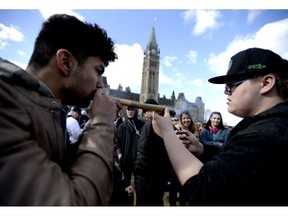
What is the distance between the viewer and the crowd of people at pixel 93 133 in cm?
82

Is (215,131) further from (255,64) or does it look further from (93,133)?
(93,133)

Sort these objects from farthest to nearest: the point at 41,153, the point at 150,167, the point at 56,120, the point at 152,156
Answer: the point at 150,167 < the point at 152,156 < the point at 56,120 < the point at 41,153

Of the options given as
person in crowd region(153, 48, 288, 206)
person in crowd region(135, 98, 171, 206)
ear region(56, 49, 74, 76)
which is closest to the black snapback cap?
person in crowd region(153, 48, 288, 206)

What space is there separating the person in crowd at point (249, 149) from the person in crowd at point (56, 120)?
65cm

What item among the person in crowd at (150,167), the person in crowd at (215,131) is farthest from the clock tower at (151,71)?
the person in crowd at (150,167)

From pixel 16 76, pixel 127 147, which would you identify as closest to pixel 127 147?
pixel 127 147

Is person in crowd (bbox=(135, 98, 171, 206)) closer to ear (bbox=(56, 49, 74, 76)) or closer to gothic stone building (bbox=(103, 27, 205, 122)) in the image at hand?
ear (bbox=(56, 49, 74, 76))

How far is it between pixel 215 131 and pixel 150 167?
10.3 feet

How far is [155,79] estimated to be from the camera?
9894 cm

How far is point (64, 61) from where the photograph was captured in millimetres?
1358

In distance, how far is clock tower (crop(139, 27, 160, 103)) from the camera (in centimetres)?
9349

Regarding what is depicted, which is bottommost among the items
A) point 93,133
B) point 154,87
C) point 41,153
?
point 41,153

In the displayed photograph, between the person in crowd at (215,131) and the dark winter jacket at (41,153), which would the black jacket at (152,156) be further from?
the person in crowd at (215,131)
